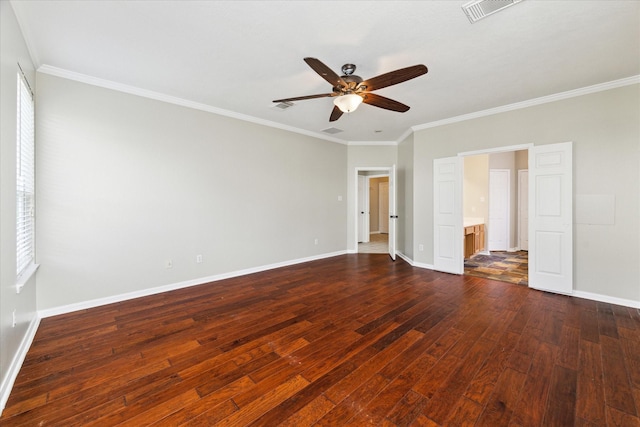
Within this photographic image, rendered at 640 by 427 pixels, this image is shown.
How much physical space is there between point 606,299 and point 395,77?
3881 millimetres

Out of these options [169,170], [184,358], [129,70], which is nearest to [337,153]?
[169,170]

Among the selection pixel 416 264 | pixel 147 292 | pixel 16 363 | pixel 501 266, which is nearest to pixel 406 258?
pixel 416 264

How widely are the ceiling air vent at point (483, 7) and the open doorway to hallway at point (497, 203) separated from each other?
476 cm

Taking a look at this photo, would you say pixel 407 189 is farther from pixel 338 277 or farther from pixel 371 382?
pixel 371 382

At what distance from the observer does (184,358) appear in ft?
7.02

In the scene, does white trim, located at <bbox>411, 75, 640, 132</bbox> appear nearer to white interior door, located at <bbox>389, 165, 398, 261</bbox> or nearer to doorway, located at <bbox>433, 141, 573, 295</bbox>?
doorway, located at <bbox>433, 141, 573, 295</bbox>

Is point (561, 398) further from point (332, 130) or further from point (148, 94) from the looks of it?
point (148, 94)

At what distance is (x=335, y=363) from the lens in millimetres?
2057

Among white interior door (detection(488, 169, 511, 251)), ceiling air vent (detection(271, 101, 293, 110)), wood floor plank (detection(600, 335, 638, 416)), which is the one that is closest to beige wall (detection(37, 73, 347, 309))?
ceiling air vent (detection(271, 101, 293, 110))

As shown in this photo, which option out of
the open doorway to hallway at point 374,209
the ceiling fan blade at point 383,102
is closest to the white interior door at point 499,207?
the open doorway to hallway at point 374,209

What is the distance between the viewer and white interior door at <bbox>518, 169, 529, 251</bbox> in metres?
6.70

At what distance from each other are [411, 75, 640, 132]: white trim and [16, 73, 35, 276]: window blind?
5307 mm

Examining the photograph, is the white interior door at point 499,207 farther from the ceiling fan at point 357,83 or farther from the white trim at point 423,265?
the ceiling fan at point 357,83

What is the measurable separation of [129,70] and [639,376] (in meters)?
5.41
